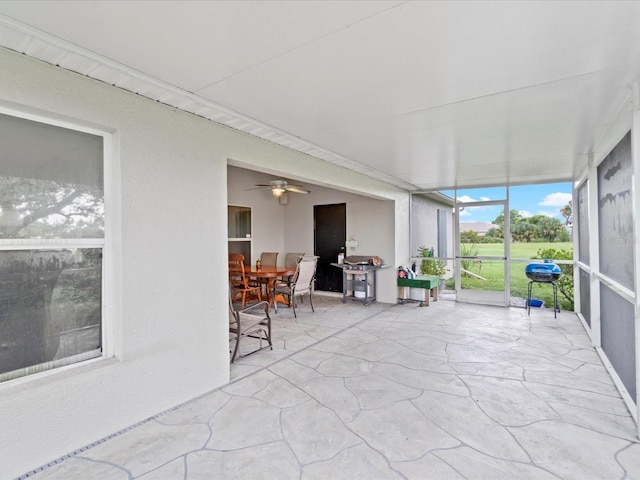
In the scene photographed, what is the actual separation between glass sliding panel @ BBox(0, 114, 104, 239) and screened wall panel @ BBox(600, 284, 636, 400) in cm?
435

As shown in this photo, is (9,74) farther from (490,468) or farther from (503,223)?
(503,223)

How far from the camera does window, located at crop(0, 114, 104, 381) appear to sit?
1985mm

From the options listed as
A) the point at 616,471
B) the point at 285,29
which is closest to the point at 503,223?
the point at 616,471

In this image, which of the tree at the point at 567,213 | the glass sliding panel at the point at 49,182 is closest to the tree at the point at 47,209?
the glass sliding panel at the point at 49,182

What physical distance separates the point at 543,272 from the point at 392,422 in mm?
4772

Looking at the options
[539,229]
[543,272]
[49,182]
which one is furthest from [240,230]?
[539,229]

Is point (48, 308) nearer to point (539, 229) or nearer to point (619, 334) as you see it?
point (619, 334)

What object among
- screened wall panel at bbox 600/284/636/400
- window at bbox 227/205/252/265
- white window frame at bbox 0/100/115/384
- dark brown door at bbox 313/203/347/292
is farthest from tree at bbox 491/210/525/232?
white window frame at bbox 0/100/115/384

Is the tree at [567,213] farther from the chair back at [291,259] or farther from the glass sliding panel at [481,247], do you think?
the chair back at [291,259]

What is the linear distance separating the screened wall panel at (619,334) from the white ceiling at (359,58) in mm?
1767

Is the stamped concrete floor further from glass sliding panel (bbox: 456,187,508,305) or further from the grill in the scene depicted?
glass sliding panel (bbox: 456,187,508,305)

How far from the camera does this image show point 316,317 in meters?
5.79

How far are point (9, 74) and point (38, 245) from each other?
1007 mm

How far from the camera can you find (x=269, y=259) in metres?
7.45
